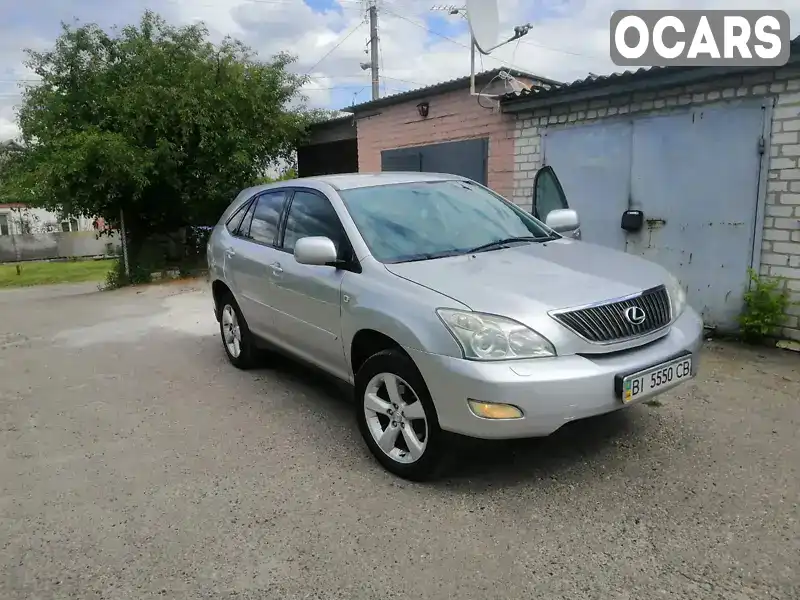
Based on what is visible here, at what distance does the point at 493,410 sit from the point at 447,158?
7705 mm

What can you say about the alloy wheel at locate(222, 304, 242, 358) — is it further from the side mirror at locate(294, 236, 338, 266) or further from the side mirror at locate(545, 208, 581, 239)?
the side mirror at locate(545, 208, 581, 239)

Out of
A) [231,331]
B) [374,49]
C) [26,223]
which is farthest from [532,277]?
[26,223]

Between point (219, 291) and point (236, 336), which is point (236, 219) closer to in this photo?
point (219, 291)

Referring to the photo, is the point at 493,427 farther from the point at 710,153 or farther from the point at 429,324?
the point at 710,153

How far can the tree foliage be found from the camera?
12750 mm

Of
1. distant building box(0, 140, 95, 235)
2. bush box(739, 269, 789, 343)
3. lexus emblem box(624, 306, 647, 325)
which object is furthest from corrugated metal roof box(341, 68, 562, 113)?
distant building box(0, 140, 95, 235)

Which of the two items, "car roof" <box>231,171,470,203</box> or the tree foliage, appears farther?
the tree foliage

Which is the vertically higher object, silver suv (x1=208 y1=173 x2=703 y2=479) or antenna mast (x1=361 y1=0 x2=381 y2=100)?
antenna mast (x1=361 y1=0 x2=381 y2=100)

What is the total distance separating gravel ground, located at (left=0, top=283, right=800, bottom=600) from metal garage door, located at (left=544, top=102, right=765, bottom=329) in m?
1.37

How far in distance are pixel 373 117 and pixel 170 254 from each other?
22.2 feet

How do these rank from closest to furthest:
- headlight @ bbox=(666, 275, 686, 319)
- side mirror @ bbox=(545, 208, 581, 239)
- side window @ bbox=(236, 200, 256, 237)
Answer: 1. headlight @ bbox=(666, 275, 686, 319)
2. side mirror @ bbox=(545, 208, 581, 239)
3. side window @ bbox=(236, 200, 256, 237)

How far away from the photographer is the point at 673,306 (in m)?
3.57

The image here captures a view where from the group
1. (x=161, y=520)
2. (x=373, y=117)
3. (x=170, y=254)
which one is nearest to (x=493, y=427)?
(x=161, y=520)

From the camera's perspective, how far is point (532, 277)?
338 centimetres
